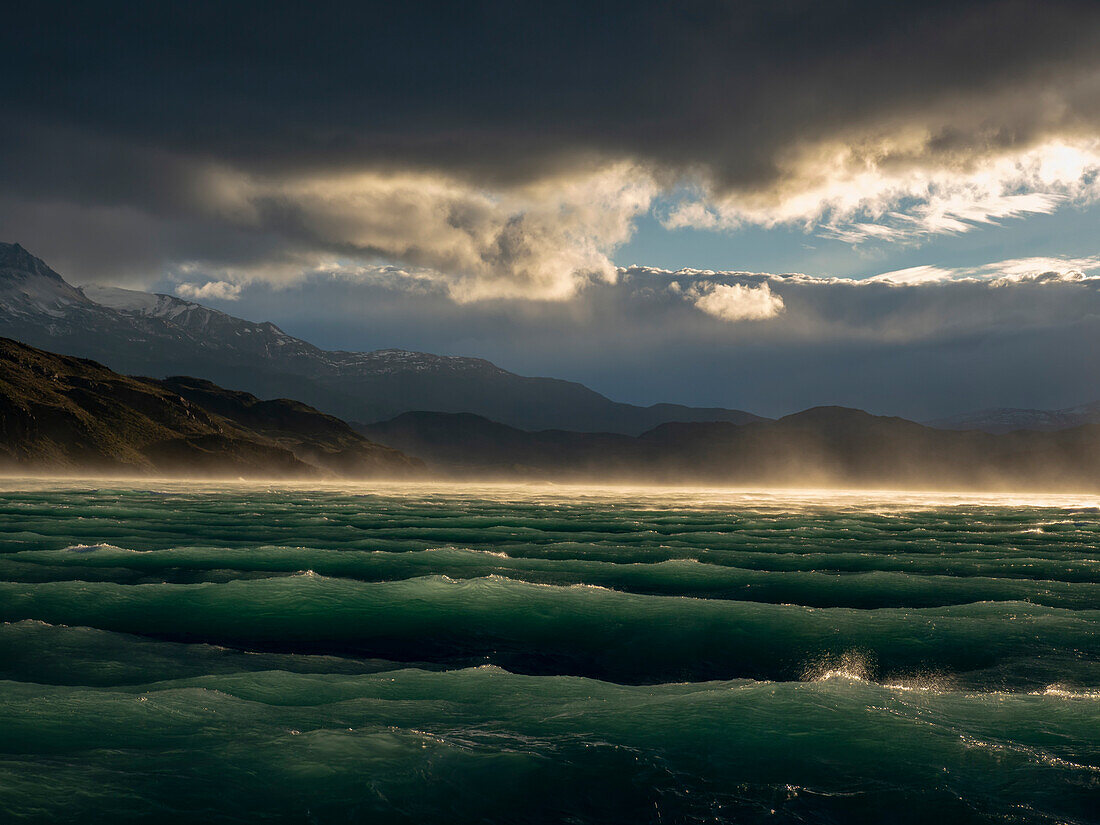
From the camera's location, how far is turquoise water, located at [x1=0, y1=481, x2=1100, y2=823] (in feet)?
37.9

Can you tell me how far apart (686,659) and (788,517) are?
198 ft

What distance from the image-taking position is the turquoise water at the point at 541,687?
1155 centimetres

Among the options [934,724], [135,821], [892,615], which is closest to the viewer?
[135,821]

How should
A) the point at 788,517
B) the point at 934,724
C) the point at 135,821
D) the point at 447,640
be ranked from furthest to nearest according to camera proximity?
the point at 788,517 < the point at 447,640 < the point at 934,724 < the point at 135,821

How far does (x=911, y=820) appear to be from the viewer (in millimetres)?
11117

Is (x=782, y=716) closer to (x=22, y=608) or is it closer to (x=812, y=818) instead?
(x=812, y=818)

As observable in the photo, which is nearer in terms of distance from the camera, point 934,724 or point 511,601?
point 934,724

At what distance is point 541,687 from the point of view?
58.1 ft

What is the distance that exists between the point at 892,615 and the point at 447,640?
1589 cm

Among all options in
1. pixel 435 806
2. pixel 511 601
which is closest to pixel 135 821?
pixel 435 806

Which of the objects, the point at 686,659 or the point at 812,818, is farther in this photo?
the point at 686,659

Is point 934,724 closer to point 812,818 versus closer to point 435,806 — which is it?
point 812,818

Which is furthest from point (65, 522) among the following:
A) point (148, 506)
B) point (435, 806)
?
point (435, 806)

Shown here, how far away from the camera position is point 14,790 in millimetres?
10977
